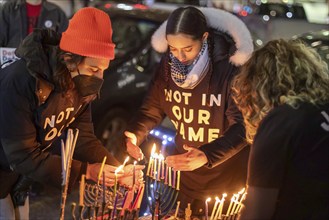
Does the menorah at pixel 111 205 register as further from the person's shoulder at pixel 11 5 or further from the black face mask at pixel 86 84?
the person's shoulder at pixel 11 5

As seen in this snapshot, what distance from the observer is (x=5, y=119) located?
3025 millimetres

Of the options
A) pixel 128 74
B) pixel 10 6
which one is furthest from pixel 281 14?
pixel 10 6

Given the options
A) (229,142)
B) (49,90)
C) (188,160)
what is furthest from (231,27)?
(49,90)

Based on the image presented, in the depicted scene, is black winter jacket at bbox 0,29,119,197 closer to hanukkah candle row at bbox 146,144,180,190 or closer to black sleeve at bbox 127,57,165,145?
hanukkah candle row at bbox 146,144,180,190

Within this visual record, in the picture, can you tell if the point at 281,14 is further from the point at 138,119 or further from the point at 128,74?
the point at 138,119

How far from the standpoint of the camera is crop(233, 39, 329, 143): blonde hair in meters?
2.43

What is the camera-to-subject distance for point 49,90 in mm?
3035

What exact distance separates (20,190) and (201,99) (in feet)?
4.34

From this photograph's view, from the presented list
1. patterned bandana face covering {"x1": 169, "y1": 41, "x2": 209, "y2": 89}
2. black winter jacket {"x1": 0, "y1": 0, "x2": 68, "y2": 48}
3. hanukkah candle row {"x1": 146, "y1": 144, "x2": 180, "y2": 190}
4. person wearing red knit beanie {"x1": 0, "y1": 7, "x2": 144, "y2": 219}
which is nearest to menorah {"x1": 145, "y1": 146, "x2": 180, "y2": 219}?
hanukkah candle row {"x1": 146, "y1": 144, "x2": 180, "y2": 190}

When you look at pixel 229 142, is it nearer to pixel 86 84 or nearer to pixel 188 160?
pixel 188 160

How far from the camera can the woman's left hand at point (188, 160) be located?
10.6ft

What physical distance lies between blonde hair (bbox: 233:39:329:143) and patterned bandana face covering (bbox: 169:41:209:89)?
992 millimetres

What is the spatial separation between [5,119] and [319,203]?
1724mm

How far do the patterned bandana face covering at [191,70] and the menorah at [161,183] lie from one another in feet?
2.02
